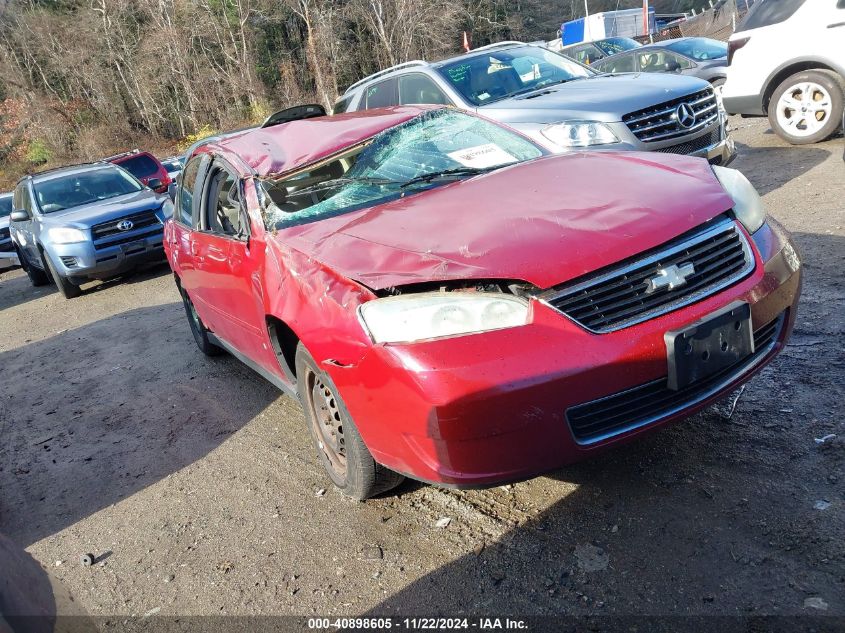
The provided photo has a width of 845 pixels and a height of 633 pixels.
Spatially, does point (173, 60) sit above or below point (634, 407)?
above

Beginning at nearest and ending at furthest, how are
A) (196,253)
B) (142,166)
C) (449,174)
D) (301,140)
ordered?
(449,174) < (301,140) < (196,253) < (142,166)

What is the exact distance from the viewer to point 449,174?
3799mm

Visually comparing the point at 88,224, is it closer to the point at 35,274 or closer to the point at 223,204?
the point at 35,274

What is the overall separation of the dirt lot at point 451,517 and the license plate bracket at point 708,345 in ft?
1.81

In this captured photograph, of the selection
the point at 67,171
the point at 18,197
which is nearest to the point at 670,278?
the point at 67,171

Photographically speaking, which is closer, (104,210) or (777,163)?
(777,163)

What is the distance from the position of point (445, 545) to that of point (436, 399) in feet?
2.63

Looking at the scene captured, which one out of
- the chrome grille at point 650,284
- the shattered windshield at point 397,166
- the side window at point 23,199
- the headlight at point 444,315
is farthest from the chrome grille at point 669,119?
the side window at point 23,199

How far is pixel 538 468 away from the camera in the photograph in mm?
2520

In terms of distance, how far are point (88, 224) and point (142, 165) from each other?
7.36 metres

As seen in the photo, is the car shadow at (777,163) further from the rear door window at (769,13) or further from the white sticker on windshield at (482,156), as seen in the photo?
the white sticker on windshield at (482,156)

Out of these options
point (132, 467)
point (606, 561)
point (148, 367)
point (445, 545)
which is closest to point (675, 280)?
point (606, 561)

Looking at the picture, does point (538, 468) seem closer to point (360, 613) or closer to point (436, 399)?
point (436, 399)

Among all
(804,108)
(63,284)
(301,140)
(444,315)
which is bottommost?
(63,284)
